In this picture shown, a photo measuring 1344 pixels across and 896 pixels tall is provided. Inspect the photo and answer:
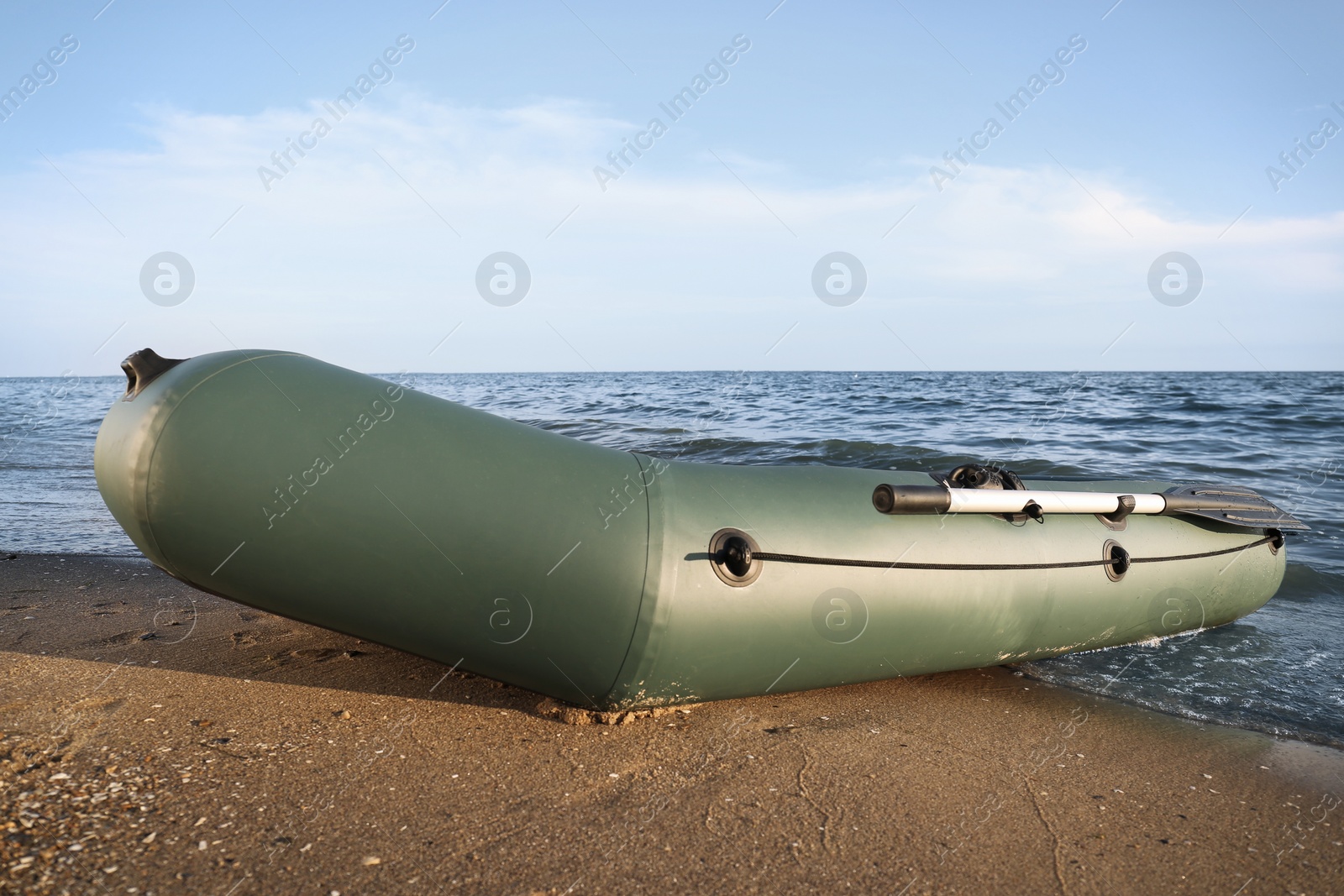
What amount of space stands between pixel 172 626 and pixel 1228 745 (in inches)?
156

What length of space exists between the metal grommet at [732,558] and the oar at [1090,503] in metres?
0.55

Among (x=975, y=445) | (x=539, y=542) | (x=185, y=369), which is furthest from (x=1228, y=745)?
(x=975, y=445)

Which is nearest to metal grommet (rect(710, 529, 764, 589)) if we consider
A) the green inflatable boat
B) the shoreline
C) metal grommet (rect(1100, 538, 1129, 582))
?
the green inflatable boat

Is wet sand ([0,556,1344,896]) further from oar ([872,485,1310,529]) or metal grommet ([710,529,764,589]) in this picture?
oar ([872,485,1310,529])

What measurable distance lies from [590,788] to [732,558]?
2.43 ft

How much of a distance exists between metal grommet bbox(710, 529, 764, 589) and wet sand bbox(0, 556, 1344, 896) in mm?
499

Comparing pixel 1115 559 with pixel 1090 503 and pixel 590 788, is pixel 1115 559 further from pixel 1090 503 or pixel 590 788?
pixel 590 788

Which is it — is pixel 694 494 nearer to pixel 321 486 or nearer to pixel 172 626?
pixel 321 486

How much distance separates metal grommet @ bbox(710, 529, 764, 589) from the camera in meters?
2.34

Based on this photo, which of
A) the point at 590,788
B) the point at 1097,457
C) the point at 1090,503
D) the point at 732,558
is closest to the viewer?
the point at 590,788

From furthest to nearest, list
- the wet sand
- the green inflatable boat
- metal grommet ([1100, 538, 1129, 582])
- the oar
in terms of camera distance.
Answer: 1. metal grommet ([1100, 538, 1129, 582])
2. the oar
3. the green inflatable boat
4. the wet sand

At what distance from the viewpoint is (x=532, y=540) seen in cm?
217

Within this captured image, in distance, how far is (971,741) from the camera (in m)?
2.52

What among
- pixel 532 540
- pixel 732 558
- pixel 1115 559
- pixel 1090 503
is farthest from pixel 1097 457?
pixel 532 540
